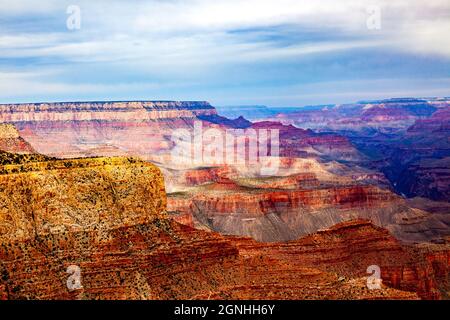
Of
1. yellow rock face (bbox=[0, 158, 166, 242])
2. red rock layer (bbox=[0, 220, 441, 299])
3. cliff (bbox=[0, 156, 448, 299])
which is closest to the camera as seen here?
red rock layer (bbox=[0, 220, 441, 299])

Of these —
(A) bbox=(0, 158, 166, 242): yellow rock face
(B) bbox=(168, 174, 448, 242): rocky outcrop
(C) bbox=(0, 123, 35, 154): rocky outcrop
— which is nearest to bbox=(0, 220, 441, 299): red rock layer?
(A) bbox=(0, 158, 166, 242): yellow rock face

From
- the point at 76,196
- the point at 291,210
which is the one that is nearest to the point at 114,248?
the point at 76,196

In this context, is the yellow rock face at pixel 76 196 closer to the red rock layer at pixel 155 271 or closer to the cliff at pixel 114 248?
the cliff at pixel 114 248

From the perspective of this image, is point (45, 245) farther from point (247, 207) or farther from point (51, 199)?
point (247, 207)

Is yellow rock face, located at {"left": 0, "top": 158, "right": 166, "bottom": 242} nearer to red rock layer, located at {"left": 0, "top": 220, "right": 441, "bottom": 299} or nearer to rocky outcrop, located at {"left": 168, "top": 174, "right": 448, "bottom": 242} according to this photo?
red rock layer, located at {"left": 0, "top": 220, "right": 441, "bottom": 299}

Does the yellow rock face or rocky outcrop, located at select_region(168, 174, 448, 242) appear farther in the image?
rocky outcrop, located at select_region(168, 174, 448, 242)

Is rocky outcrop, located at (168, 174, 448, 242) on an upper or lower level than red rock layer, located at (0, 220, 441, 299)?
lower
